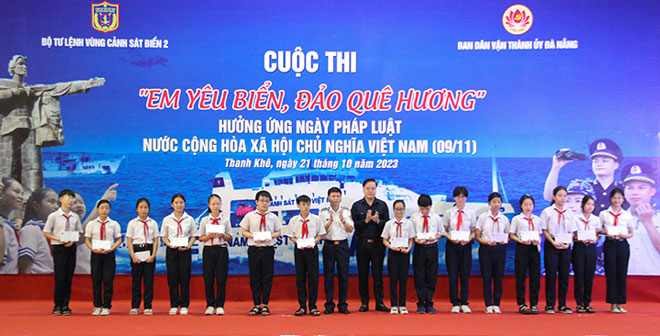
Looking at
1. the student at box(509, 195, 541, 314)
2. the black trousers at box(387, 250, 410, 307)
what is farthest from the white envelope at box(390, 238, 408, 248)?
the student at box(509, 195, 541, 314)

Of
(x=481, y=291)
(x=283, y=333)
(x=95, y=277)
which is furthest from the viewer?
(x=481, y=291)

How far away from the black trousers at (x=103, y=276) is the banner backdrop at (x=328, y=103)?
0.94 metres

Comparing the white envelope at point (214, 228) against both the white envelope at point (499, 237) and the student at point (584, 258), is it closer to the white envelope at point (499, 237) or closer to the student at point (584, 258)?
the white envelope at point (499, 237)

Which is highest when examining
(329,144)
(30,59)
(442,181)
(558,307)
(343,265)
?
(30,59)

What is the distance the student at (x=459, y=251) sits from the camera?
19.9 feet

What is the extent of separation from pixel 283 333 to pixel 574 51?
4579mm

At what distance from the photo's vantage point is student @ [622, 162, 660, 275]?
22.4 ft

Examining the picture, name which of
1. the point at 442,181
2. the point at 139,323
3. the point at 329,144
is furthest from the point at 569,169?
the point at 139,323

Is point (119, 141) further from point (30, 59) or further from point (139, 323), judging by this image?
point (139, 323)

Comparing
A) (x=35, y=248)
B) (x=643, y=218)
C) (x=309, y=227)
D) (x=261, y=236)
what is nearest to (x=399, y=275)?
(x=309, y=227)

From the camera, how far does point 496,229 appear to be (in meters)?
6.08

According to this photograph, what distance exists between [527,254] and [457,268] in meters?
0.69

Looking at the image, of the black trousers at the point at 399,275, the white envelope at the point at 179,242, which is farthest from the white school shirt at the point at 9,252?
the black trousers at the point at 399,275

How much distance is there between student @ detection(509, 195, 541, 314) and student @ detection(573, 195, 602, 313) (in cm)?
40
